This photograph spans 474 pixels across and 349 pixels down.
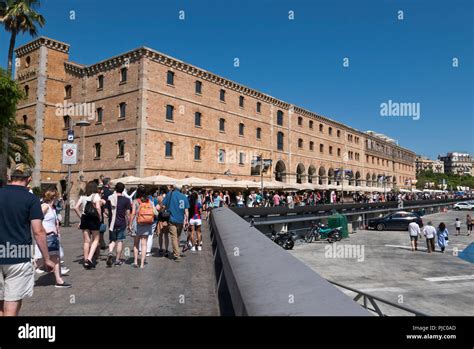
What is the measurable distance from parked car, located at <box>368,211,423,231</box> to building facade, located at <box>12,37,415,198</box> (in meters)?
14.7

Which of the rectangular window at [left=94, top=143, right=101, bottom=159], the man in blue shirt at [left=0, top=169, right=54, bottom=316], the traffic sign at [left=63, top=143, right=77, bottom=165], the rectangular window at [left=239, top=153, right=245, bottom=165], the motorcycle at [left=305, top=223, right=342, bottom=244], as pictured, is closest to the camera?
the man in blue shirt at [left=0, top=169, right=54, bottom=316]

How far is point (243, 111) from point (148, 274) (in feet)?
112

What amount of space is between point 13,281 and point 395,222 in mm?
32741

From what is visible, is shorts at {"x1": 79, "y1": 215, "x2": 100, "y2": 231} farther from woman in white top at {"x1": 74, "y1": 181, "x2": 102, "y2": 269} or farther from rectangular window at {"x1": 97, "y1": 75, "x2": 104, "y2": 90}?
rectangular window at {"x1": 97, "y1": 75, "x2": 104, "y2": 90}

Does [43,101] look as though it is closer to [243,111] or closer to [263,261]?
[243,111]

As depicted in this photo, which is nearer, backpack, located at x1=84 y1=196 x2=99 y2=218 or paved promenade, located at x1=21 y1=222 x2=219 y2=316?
paved promenade, located at x1=21 y1=222 x2=219 y2=316

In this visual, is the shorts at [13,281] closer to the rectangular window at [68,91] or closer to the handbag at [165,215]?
the handbag at [165,215]

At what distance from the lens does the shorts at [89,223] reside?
716 cm

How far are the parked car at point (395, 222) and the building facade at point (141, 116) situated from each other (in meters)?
14.7

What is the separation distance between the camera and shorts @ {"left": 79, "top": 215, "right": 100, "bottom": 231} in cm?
716

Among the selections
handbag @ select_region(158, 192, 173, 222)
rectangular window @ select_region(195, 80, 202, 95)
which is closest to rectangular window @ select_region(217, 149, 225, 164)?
rectangular window @ select_region(195, 80, 202, 95)

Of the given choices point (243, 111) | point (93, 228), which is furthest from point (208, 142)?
point (93, 228)

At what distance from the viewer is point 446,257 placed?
20625 millimetres
